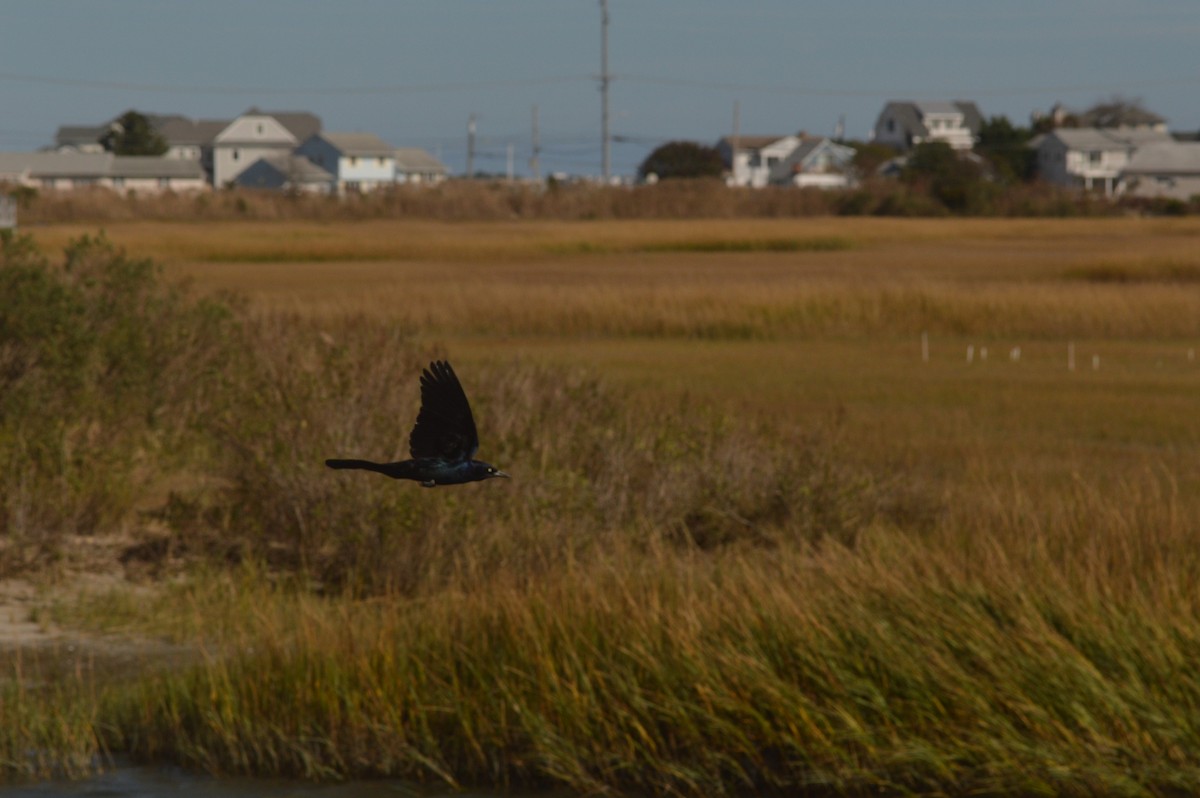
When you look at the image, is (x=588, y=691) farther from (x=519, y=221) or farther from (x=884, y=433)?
(x=519, y=221)

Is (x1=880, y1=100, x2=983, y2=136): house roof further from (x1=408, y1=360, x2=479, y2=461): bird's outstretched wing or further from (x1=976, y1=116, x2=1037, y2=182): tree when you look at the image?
(x1=408, y1=360, x2=479, y2=461): bird's outstretched wing

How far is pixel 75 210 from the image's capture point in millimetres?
80125

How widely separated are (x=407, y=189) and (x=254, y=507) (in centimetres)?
8027

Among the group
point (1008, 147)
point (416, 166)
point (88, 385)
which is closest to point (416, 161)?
point (416, 166)

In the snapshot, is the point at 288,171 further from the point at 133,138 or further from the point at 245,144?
the point at 133,138

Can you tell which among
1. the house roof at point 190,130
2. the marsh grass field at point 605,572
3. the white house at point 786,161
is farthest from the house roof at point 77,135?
the marsh grass field at point 605,572

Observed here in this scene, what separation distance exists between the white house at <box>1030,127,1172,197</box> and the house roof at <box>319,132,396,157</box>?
51.5m

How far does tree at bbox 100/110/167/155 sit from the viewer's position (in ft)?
465

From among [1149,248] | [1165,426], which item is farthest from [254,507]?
[1149,248]

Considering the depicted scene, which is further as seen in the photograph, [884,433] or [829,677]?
[884,433]

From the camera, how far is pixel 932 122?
541 feet

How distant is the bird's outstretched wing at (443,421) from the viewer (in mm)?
3561

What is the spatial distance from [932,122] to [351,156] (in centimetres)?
5443

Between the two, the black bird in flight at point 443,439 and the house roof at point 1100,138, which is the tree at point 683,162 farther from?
the black bird in flight at point 443,439
